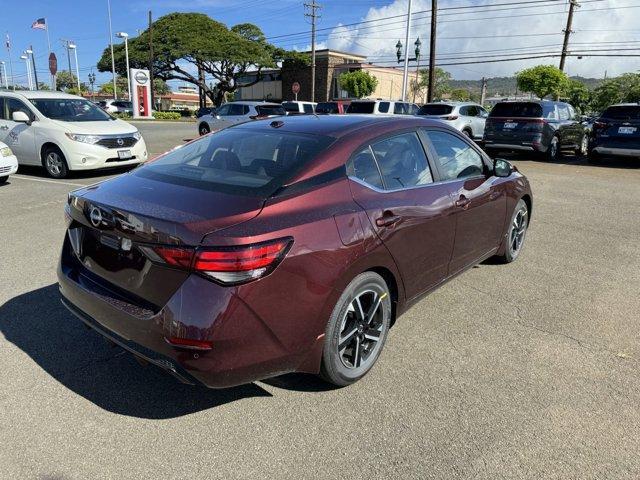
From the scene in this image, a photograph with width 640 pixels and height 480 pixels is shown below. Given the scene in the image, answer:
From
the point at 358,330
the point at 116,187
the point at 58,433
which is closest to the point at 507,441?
the point at 358,330

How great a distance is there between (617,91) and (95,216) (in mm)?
80997

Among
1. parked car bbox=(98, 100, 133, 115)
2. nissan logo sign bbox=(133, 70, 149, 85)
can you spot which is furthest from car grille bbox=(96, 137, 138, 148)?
parked car bbox=(98, 100, 133, 115)

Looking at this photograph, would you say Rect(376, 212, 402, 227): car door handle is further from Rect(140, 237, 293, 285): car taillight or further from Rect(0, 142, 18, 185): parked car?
Rect(0, 142, 18, 185): parked car

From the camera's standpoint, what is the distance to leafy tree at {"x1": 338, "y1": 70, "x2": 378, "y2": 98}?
60.5 m

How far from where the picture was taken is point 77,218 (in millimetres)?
2904

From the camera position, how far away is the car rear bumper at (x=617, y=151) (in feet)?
42.2

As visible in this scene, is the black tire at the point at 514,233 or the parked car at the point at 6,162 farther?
the parked car at the point at 6,162

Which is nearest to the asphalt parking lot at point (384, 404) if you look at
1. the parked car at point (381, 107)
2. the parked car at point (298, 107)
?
the parked car at point (381, 107)

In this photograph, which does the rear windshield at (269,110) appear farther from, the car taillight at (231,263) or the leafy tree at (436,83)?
the leafy tree at (436,83)

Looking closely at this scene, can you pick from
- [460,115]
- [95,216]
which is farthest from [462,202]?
[460,115]

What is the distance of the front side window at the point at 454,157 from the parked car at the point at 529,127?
1079 cm

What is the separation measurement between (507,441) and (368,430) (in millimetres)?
722

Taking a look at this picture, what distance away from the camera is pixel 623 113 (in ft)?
43.0

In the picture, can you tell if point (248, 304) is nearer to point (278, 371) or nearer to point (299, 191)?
point (278, 371)
